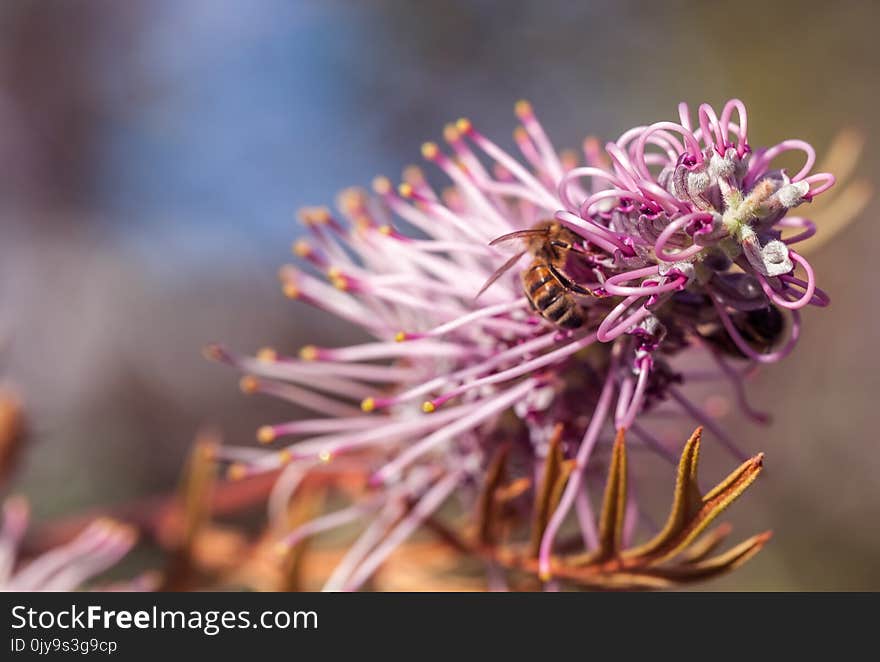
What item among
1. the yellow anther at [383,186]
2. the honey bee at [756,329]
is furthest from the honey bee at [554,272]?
the yellow anther at [383,186]

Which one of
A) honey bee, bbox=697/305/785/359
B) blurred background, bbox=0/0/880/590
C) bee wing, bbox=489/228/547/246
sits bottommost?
honey bee, bbox=697/305/785/359

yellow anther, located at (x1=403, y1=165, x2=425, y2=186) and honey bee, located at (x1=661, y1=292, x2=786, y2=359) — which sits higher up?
yellow anther, located at (x1=403, y1=165, x2=425, y2=186)

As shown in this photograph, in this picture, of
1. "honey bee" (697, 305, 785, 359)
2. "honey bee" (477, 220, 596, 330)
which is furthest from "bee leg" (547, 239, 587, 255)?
"honey bee" (697, 305, 785, 359)

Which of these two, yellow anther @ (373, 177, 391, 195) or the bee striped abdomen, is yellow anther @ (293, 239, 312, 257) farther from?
the bee striped abdomen

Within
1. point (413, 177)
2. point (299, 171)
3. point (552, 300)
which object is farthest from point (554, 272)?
point (299, 171)

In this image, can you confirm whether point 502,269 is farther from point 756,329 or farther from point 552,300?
point 756,329

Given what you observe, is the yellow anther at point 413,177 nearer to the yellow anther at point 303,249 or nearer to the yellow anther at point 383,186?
the yellow anther at point 383,186

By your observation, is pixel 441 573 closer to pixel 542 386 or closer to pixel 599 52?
pixel 542 386
